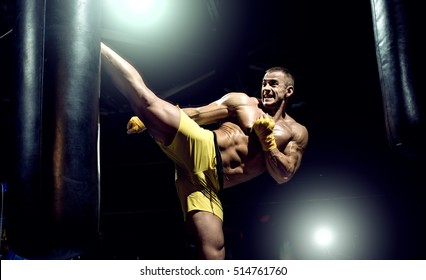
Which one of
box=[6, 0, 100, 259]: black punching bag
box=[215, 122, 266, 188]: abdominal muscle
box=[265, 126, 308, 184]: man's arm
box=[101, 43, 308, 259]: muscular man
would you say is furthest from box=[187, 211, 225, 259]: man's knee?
box=[6, 0, 100, 259]: black punching bag

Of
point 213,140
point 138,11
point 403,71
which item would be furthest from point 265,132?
point 138,11

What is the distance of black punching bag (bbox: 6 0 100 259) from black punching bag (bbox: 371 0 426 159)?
45.2 inches

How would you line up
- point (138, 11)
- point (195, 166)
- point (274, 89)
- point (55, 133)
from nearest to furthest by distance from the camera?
point (55, 133) → point (195, 166) → point (274, 89) → point (138, 11)

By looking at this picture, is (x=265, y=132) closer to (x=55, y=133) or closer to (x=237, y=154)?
(x=237, y=154)

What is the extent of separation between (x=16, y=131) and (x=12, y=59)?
12.5 inches

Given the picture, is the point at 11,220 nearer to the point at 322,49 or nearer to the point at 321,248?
the point at 322,49

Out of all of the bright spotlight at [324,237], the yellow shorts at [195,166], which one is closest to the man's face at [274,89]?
the yellow shorts at [195,166]

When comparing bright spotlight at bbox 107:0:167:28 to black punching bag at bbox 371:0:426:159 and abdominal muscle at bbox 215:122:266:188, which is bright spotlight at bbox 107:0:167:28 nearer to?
abdominal muscle at bbox 215:122:266:188

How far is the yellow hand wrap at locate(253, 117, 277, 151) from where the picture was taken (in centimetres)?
238

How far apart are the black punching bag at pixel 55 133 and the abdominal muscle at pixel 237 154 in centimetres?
112

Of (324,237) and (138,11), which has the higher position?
(138,11)

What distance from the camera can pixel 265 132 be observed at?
94.7 inches

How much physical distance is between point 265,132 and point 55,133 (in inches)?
50.7
